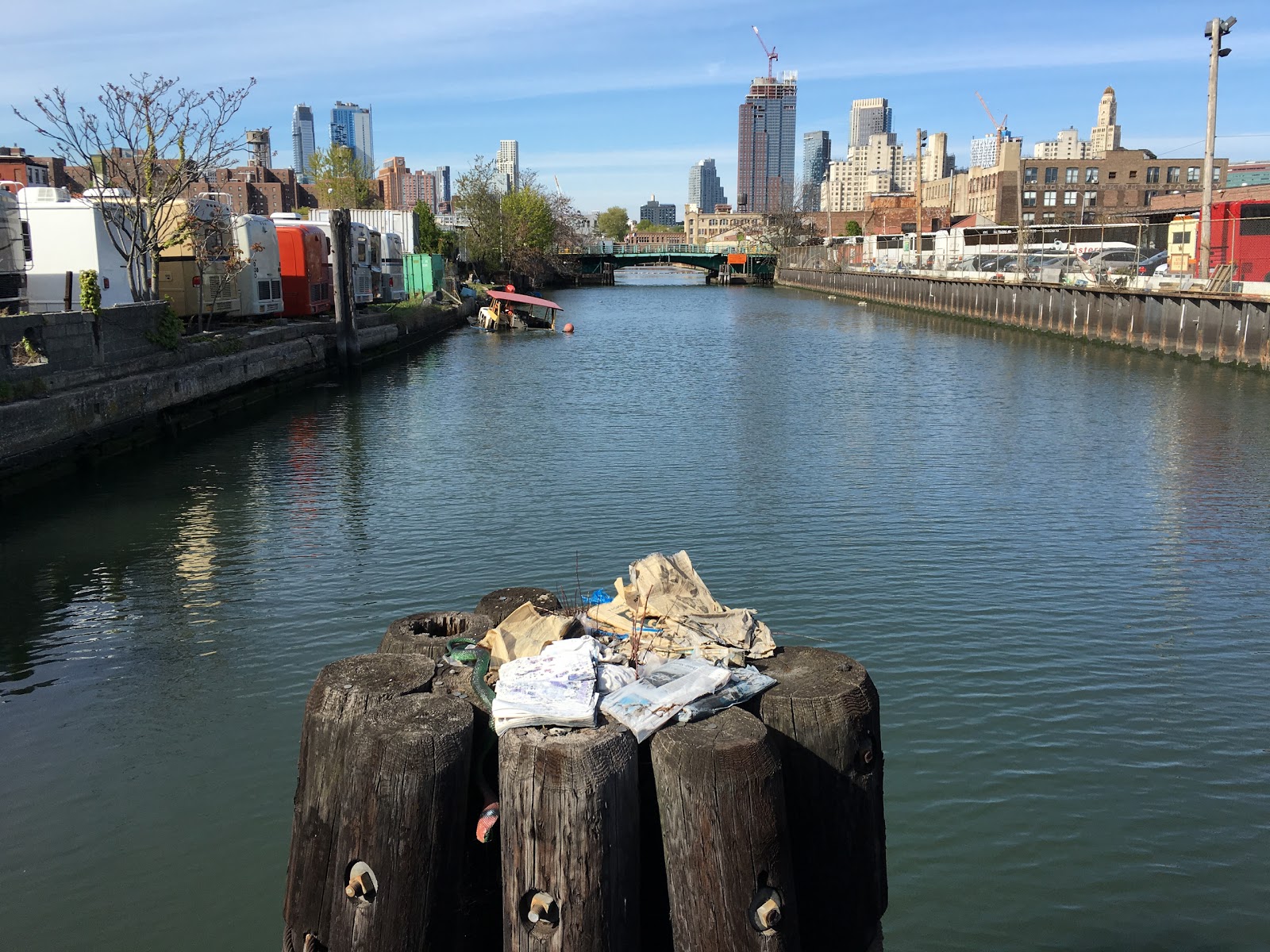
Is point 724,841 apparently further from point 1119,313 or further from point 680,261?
point 680,261

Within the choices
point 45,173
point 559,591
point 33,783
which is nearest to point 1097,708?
point 559,591

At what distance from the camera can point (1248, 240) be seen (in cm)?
5303

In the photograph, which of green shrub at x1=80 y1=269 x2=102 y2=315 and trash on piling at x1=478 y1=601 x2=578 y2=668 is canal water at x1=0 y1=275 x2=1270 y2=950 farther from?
green shrub at x1=80 y1=269 x2=102 y2=315

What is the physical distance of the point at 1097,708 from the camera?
1084cm

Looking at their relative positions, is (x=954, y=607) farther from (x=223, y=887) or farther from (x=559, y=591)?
(x=223, y=887)

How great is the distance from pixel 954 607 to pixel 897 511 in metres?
5.21

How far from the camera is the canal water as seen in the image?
26.7 ft

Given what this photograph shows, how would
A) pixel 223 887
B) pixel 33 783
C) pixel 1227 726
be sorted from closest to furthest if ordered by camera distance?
pixel 223 887 → pixel 33 783 → pixel 1227 726

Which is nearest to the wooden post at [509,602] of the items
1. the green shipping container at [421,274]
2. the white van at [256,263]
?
the white van at [256,263]

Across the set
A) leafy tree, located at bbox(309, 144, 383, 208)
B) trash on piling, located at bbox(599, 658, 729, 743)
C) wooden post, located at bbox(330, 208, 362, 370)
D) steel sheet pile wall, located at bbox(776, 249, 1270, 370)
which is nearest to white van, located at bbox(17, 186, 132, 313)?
wooden post, located at bbox(330, 208, 362, 370)

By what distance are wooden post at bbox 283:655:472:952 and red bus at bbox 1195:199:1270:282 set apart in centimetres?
5561

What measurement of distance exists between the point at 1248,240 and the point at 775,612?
162 feet

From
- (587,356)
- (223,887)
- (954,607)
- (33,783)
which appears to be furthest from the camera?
(587,356)

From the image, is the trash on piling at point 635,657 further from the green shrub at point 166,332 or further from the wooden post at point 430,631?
the green shrub at point 166,332
